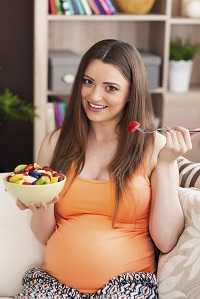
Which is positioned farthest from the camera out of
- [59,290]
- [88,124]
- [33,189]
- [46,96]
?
[46,96]

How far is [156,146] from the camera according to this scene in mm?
1984

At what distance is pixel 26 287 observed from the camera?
1946 mm

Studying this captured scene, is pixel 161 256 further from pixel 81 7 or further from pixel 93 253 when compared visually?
pixel 81 7

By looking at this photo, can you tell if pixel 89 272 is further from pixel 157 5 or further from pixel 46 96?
pixel 157 5

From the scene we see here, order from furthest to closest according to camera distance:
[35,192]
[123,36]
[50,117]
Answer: [123,36] → [50,117] → [35,192]

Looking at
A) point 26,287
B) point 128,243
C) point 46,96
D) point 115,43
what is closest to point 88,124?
point 115,43

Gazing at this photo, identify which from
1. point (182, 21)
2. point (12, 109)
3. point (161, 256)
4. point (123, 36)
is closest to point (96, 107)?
point (161, 256)

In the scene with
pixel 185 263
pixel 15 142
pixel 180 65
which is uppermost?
pixel 180 65

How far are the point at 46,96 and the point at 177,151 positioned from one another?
1975 millimetres

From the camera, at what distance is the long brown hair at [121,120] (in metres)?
1.96

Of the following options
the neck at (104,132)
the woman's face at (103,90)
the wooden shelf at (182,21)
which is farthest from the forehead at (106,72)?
the wooden shelf at (182,21)

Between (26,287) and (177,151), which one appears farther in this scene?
(26,287)

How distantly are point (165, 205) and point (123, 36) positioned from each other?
236 cm

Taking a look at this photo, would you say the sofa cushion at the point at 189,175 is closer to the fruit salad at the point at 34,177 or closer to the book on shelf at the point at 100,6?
the fruit salad at the point at 34,177
